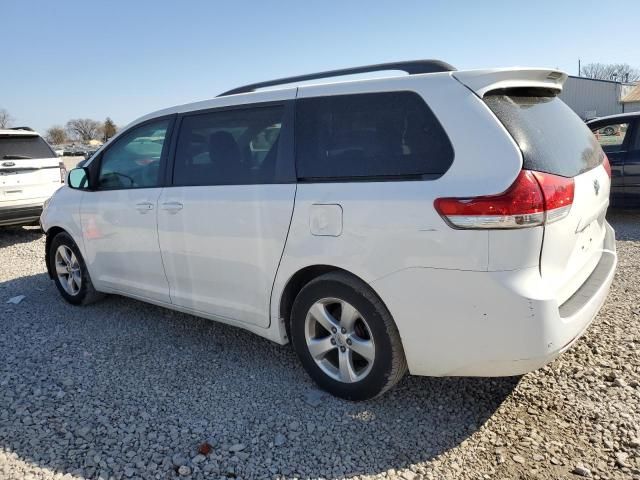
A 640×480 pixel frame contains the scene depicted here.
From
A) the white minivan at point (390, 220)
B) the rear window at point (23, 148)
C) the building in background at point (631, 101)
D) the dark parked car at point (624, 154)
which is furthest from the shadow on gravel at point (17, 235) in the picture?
the building in background at point (631, 101)

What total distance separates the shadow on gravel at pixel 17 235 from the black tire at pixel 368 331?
22.8 ft

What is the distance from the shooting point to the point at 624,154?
304 inches

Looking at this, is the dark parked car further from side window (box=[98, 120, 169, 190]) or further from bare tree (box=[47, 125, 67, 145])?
bare tree (box=[47, 125, 67, 145])

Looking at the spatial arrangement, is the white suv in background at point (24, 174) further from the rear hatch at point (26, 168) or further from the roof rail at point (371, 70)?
the roof rail at point (371, 70)

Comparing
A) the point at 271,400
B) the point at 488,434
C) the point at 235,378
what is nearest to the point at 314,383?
the point at 271,400

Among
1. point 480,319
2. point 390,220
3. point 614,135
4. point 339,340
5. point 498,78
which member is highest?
point 498,78

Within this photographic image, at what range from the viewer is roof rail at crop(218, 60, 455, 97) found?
2842 millimetres

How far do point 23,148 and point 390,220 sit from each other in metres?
7.59

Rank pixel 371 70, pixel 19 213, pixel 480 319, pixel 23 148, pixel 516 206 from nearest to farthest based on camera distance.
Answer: pixel 516 206
pixel 480 319
pixel 371 70
pixel 19 213
pixel 23 148

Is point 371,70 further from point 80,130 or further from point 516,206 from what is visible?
point 80,130

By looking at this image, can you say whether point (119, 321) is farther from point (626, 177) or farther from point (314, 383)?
point (626, 177)

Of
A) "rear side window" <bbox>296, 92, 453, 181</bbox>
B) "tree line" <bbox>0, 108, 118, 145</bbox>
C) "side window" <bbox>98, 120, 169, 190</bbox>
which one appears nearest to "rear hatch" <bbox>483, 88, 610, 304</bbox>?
"rear side window" <bbox>296, 92, 453, 181</bbox>

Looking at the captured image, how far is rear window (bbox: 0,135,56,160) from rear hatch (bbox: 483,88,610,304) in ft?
25.4

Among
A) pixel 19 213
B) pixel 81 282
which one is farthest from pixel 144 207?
pixel 19 213
